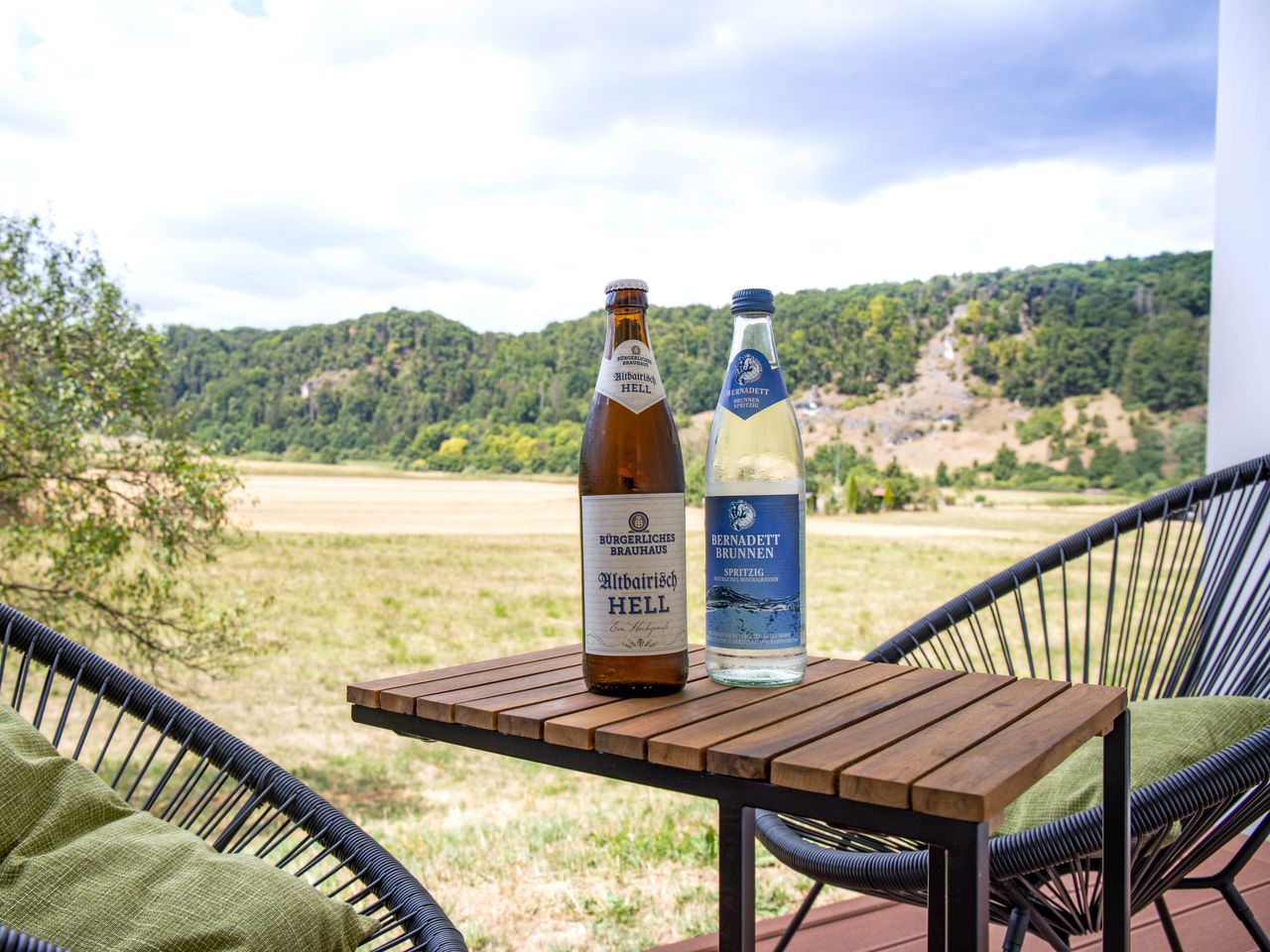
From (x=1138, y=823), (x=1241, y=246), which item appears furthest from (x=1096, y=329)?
(x=1138, y=823)

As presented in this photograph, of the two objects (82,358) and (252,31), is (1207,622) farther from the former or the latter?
(252,31)

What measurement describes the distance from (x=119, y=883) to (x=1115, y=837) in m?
0.80

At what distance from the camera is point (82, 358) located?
10.7ft

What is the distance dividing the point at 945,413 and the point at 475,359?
8.10ft

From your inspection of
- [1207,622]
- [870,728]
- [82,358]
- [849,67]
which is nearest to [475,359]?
[82,358]

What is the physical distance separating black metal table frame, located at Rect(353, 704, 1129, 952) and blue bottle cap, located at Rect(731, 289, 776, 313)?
37 centimetres

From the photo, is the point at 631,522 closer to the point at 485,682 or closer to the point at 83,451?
the point at 485,682

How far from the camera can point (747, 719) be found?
28.8 inches

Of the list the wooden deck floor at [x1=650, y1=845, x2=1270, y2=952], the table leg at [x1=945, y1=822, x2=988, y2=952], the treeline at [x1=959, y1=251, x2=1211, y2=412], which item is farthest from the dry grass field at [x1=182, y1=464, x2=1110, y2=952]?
the table leg at [x1=945, y1=822, x2=988, y2=952]

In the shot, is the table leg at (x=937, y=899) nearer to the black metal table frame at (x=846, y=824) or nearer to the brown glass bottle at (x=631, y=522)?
the black metal table frame at (x=846, y=824)

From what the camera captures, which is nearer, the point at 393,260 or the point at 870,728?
the point at 870,728

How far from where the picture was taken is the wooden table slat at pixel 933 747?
0.58 metres

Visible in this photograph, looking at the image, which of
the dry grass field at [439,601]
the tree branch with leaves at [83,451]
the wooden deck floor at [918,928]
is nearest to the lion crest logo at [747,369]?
the wooden deck floor at [918,928]

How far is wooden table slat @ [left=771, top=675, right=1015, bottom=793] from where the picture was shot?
604mm
